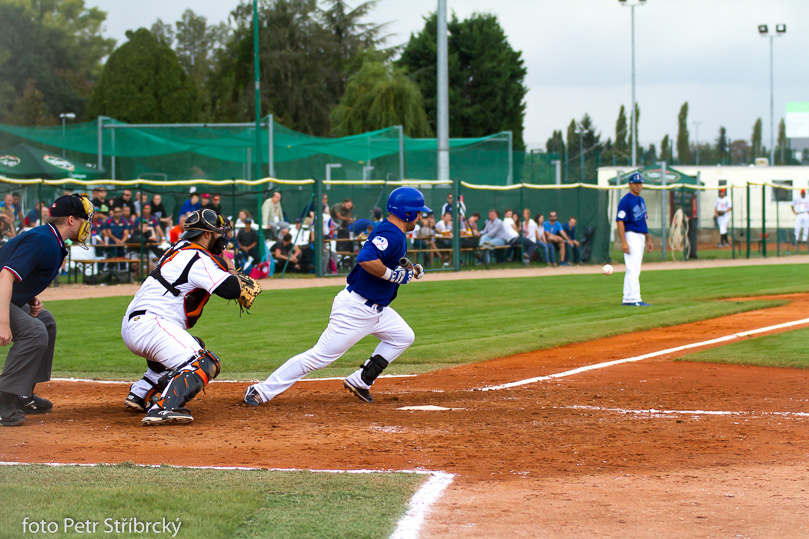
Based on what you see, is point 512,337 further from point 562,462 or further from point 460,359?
point 562,462

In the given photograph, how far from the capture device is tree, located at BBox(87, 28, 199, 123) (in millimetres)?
49531

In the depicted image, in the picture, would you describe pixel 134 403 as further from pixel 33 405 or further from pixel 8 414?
pixel 8 414

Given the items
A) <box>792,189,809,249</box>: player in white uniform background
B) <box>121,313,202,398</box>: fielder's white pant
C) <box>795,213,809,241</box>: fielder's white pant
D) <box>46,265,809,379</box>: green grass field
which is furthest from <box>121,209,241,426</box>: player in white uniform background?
<box>795,213,809,241</box>: fielder's white pant

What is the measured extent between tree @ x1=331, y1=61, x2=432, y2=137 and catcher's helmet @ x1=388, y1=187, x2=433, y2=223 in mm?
37084

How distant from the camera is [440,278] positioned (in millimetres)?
20656

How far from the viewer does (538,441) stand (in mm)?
5652

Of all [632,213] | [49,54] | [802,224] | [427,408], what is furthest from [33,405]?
[49,54]

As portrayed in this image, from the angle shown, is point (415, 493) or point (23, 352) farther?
point (23, 352)

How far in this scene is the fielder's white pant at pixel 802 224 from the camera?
30781 mm

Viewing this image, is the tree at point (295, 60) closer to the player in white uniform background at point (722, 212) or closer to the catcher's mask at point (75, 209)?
the player in white uniform background at point (722, 212)

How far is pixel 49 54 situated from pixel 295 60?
20574 mm

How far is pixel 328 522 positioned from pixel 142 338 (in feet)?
9.59

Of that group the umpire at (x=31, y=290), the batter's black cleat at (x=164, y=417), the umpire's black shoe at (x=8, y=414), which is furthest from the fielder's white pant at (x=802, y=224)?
the umpire's black shoe at (x=8, y=414)

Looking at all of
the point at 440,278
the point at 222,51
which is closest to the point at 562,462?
the point at 440,278
